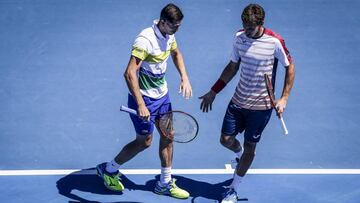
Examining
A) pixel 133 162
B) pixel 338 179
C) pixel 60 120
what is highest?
pixel 60 120

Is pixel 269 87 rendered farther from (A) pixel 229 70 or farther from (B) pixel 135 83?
(B) pixel 135 83

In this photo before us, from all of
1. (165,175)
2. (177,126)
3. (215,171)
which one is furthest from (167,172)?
(215,171)

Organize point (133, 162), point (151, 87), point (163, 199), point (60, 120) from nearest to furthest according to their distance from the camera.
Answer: point (151, 87) < point (163, 199) < point (133, 162) < point (60, 120)

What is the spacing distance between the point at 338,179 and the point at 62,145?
11.5 feet

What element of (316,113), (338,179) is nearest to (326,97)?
(316,113)

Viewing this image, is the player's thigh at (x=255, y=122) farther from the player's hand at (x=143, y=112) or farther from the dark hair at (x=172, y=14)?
the dark hair at (x=172, y=14)

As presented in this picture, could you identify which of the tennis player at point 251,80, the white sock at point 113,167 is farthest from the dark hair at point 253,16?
the white sock at point 113,167

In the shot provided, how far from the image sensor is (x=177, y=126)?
6.22 meters

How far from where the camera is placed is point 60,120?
7.66m

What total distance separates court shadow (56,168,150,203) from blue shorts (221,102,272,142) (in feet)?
4.14

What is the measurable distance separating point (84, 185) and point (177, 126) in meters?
1.41

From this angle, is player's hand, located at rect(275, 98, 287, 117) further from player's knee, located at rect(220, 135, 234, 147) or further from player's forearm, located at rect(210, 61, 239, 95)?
player's knee, located at rect(220, 135, 234, 147)

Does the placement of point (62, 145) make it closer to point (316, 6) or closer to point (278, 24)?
point (278, 24)

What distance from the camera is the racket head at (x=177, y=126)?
614cm
